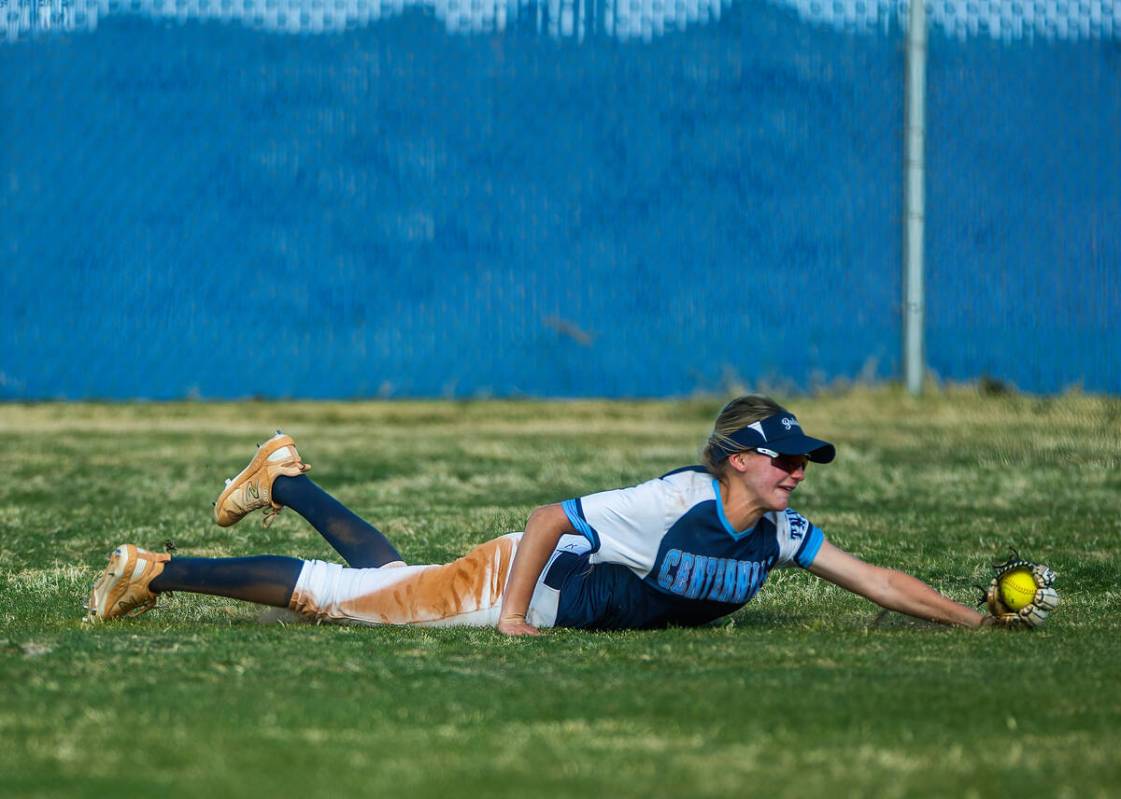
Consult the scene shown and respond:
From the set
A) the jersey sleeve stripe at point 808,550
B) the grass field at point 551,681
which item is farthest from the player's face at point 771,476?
the grass field at point 551,681

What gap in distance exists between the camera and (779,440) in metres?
5.75

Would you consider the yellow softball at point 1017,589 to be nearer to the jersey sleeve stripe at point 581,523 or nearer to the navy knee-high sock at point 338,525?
the jersey sleeve stripe at point 581,523

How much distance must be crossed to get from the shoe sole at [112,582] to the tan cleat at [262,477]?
851 millimetres

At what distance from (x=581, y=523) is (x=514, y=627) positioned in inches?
18.0

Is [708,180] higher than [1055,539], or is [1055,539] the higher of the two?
[708,180]

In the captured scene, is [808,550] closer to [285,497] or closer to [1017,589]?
[1017,589]

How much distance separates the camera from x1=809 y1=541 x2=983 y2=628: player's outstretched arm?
235 inches

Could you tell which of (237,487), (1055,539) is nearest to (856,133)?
(1055,539)

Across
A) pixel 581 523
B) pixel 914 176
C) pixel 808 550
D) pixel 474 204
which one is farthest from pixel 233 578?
pixel 914 176

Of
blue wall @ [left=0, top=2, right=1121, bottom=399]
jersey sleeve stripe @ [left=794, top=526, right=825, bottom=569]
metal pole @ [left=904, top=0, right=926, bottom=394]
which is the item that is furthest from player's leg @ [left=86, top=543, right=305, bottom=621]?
metal pole @ [left=904, top=0, right=926, bottom=394]

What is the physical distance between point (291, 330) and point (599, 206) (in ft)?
10.1

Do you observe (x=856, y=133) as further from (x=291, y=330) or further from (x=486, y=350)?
(x=291, y=330)

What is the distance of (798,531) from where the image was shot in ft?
19.6

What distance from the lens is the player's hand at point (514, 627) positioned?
19.4ft
